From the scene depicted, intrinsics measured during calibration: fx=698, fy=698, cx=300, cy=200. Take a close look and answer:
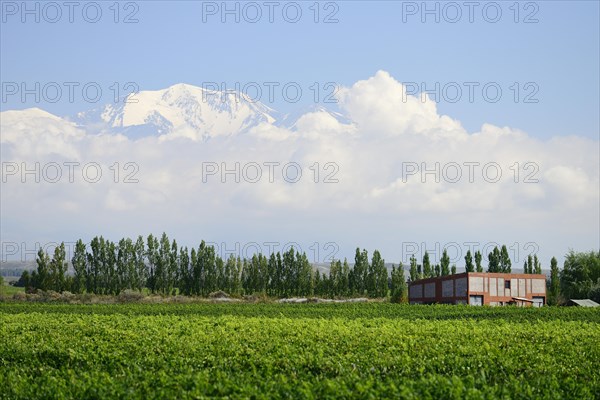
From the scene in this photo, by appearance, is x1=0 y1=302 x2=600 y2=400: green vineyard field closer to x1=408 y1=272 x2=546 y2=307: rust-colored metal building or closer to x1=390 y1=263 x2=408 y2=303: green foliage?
x1=408 y1=272 x2=546 y2=307: rust-colored metal building

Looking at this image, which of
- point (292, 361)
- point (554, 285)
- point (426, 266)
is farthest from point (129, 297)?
point (292, 361)

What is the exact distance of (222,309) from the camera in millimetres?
70062

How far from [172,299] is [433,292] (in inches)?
1390

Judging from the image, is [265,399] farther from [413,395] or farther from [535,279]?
[535,279]

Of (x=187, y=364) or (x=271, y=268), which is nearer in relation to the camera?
(x=187, y=364)

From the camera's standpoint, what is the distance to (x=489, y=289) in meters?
84.5

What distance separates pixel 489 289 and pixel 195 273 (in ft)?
163

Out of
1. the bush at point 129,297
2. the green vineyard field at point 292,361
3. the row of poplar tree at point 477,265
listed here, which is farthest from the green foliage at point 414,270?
the green vineyard field at point 292,361

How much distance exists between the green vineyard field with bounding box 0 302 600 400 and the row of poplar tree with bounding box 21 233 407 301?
78.7 m

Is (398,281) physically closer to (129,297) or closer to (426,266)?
(426,266)

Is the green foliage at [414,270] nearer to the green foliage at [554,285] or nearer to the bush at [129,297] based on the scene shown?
the green foliage at [554,285]

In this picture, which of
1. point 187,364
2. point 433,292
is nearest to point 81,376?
point 187,364

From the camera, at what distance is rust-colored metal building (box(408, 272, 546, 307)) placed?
83375 millimetres

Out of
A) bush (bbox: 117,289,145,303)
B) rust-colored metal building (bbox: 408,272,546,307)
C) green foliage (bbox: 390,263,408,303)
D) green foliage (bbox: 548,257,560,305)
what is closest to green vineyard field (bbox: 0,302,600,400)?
rust-colored metal building (bbox: 408,272,546,307)
